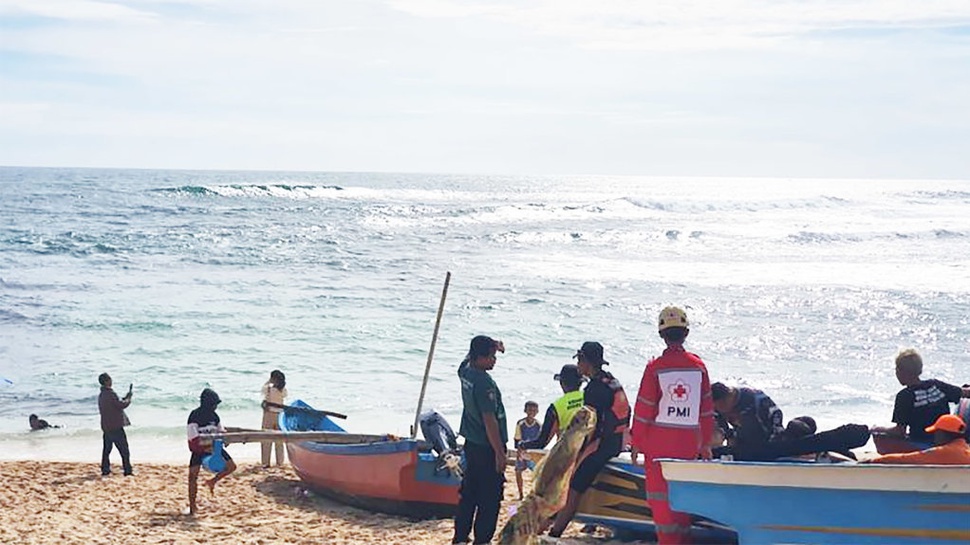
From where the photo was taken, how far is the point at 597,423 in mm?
8664

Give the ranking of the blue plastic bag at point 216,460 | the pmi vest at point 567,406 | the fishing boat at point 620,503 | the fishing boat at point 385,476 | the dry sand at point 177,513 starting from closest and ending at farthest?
the pmi vest at point 567,406 → the fishing boat at point 620,503 → the dry sand at point 177,513 → the fishing boat at point 385,476 → the blue plastic bag at point 216,460

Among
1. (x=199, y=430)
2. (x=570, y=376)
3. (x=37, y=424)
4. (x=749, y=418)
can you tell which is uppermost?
(x=570, y=376)

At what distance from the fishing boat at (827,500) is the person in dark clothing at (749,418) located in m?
0.60

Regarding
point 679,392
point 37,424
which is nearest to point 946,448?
point 679,392

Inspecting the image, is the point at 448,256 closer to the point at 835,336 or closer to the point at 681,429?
the point at 835,336

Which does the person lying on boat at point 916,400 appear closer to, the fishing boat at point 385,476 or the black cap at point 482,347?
the black cap at point 482,347

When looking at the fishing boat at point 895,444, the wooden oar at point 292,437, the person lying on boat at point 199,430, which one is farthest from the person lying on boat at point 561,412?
the person lying on boat at point 199,430

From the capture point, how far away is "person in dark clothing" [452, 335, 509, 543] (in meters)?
8.15

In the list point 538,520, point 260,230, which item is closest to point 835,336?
point 538,520

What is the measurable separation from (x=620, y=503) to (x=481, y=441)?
138cm

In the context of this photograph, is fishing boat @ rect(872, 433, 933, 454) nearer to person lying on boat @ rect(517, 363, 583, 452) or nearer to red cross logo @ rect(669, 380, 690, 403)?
red cross logo @ rect(669, 380, 690, 403)

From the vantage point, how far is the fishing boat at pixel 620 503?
29.1 ft

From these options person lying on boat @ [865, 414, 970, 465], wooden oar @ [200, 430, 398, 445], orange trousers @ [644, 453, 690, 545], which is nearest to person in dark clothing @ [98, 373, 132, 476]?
wooden oar @ [200, 430, 398, 445]

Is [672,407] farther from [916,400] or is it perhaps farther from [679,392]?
[916,400]
